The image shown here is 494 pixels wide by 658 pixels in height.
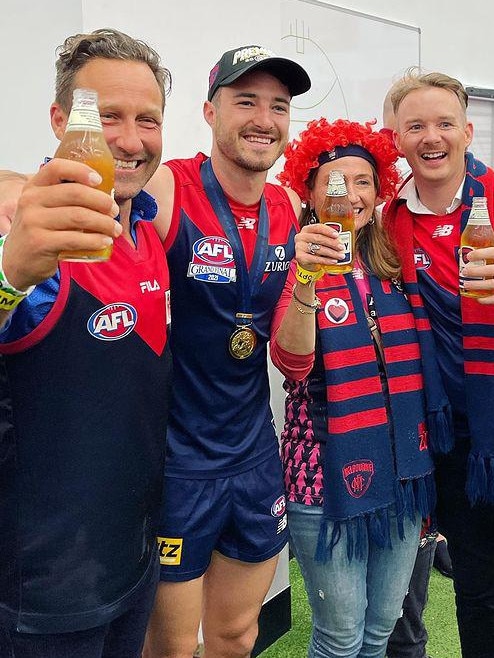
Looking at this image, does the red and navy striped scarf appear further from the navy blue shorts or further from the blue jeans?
the navy blue shorts

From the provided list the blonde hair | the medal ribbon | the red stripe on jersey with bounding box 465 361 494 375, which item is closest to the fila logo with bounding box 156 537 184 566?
the medal ribbon

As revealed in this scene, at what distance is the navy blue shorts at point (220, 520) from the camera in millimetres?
1725

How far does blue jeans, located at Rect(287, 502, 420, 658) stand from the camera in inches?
69.6

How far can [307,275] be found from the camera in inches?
62.2

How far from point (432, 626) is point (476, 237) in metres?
1.90

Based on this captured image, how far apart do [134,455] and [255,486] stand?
1.93ft

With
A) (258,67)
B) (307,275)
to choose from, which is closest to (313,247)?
(307,275)

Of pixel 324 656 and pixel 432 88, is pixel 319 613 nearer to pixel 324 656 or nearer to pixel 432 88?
pixel 324 656

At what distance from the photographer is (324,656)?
181 cm

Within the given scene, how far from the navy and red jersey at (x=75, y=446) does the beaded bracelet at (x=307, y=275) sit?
1.42 feet

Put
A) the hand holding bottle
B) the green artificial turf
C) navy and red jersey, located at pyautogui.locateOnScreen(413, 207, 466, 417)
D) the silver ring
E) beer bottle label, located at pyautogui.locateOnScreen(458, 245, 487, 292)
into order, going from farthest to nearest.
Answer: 1. the green artificial turf
2. navy and red jersey, located at pyautogui.locateOnScreen(413, 207, 466, 417)
3. beer bottle label, located at pyautogui.locateOnScreen(458, 245, 487, 292)
4. the silver ring
5. the hand holding bottle

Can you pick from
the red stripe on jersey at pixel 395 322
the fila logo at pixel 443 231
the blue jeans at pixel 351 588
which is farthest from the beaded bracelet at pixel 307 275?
the blue jeans at pixel 351 588

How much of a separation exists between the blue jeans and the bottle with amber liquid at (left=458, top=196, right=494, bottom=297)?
0.72 metres

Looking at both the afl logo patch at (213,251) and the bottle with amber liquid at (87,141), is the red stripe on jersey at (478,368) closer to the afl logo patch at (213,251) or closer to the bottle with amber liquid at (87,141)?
the afl logo patch at (213,251)
